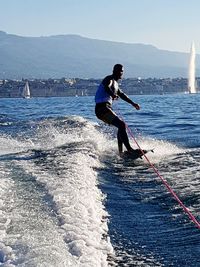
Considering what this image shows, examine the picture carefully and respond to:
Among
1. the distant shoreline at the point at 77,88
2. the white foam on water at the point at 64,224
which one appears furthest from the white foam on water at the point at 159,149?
the distant shoreline at the point at 77,88

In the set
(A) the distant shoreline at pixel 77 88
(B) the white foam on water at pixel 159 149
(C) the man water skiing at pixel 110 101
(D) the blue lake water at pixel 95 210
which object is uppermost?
(C) the man water skiing at pixel 110 101

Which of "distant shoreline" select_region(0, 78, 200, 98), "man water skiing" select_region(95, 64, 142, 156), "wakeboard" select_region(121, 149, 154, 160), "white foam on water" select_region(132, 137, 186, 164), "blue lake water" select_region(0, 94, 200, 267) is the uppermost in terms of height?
"man water skiing" select_region(95, 64, 142, 156)

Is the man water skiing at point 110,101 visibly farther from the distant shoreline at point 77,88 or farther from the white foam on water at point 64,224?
the distant shoreline at point 77,88

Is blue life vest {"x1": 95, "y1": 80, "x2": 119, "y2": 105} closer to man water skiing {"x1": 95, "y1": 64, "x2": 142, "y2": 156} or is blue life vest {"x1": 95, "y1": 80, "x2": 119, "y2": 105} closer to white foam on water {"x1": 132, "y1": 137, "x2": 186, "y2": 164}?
man water skiing {"x1": 95, "y1": 64, "x2": 142, "y2": 156}

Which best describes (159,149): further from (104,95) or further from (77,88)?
(77,88)

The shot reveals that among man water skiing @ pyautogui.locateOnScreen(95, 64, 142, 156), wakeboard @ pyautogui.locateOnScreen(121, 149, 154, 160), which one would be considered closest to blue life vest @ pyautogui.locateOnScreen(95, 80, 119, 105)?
man water skiing @ pyautogui.locateOnScreen(95, 64, 142, 156)

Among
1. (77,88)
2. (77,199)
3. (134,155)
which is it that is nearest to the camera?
(77,199)

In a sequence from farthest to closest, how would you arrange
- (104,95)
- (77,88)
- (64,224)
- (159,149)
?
1. (77,88)
2. (159,149)
3. (104,95)
4. (64,224)

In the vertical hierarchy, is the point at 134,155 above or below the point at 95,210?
below

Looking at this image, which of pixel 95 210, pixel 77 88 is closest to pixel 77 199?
pixel 95 210

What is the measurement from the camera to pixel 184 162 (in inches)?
336

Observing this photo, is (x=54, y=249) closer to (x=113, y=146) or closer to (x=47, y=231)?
(x=47, y=231)

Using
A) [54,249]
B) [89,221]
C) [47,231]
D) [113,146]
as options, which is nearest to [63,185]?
[89,221]

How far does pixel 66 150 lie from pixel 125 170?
1.74 metres
